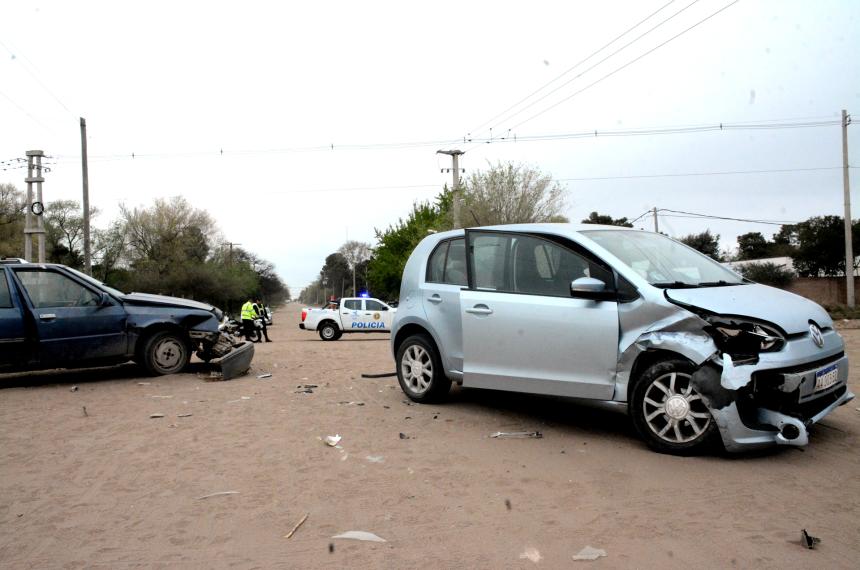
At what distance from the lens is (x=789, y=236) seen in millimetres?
64000

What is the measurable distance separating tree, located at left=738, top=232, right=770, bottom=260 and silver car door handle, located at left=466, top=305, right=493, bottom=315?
2755 inches

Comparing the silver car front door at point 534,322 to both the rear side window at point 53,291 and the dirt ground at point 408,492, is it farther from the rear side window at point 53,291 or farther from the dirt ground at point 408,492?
the rear side window at point 53,291

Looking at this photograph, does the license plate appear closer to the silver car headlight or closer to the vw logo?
the vw logo

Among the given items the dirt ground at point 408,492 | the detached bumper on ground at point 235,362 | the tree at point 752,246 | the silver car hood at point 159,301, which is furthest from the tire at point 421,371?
the tree at point 752,246

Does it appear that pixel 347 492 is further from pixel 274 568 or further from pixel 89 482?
pixel 89 482

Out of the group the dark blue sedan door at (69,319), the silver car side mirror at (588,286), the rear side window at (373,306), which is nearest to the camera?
the silver car side mirror at (588,286)

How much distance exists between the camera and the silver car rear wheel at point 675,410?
479 centimetres

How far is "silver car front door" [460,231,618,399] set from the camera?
212 inches

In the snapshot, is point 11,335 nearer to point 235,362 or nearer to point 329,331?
point 235,362

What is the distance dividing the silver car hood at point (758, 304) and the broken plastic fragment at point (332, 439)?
2.98m

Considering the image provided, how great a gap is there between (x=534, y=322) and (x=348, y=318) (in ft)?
73.1

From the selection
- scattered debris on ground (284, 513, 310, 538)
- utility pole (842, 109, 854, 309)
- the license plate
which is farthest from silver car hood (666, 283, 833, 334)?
utility pole (842, 109, 854, 309)

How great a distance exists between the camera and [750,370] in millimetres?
4570

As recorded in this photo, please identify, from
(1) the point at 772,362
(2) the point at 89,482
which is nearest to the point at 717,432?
(1) the point at 772,362
